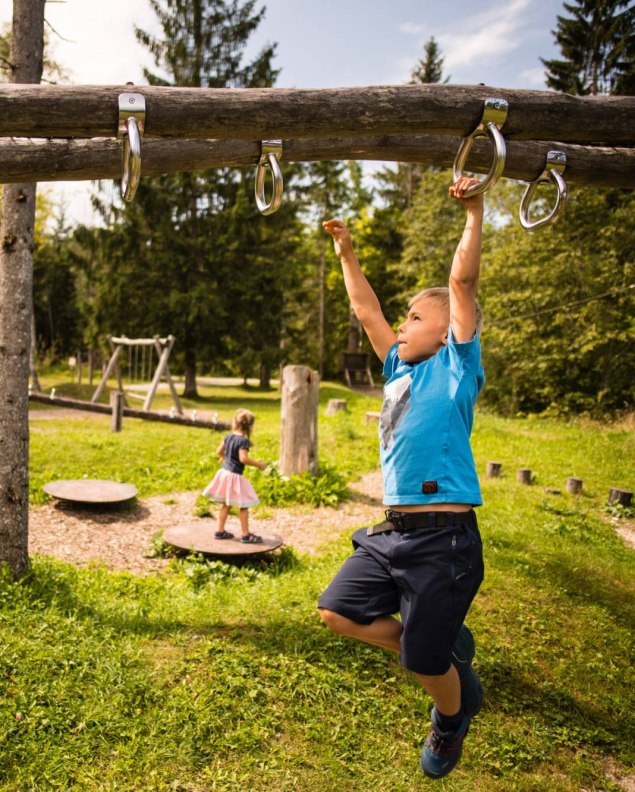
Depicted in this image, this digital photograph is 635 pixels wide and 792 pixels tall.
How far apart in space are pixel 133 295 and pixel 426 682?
22190 mm

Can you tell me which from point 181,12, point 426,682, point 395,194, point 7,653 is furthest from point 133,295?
point 426,682

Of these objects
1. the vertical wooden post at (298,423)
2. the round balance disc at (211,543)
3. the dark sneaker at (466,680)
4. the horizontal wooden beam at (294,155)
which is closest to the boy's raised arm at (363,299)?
the horizontal wooden beam at (294,155)

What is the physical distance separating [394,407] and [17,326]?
144 inches

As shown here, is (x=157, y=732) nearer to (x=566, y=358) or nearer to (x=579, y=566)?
(x=579, y=566)

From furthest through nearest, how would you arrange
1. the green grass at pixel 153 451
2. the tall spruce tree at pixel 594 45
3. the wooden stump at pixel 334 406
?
the tall spruce tree at pixel 594 45
the wooden stump at pixel 334 406
the green grass at pixel 153 451

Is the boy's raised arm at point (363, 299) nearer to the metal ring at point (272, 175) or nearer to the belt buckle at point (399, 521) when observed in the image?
the metal ring at point (272, 175)

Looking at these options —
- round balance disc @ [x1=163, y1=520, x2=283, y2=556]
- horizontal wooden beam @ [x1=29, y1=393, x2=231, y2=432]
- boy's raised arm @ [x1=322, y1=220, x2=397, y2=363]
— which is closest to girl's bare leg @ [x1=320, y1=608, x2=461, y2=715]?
boy's raised arm @ [x1=322, y1=220, x2=397, y2=363]

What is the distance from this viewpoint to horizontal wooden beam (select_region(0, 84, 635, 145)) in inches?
88.7

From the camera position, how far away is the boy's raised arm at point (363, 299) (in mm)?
2895

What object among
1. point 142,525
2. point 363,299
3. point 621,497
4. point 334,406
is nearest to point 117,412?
point 142,525

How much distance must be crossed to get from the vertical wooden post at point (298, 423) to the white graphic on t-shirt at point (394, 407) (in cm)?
675

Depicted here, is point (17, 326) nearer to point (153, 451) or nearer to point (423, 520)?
point (423, 520)

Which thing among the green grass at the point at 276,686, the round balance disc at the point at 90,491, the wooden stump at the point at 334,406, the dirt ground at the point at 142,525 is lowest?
the dirt ground at the point at 142,525

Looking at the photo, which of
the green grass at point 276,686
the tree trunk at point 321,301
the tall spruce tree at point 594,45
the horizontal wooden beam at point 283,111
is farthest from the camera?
the tree trunk at point 321,301
